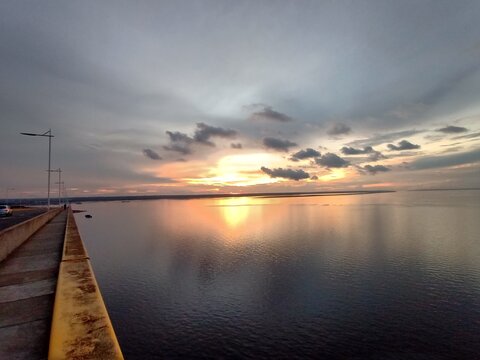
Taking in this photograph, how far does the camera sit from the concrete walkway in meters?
6.43

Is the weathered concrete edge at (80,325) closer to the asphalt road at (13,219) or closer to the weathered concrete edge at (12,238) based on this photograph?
the weathered concrete edge at (12,238)

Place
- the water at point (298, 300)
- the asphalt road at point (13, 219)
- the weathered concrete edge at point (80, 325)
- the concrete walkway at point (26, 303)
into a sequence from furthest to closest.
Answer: the asphalt road at point (13, 219) < the water at point (298, 300) < the concrete walkway at point (26, 303) < the weathered concrete edge at point (80, 325)

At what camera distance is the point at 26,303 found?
9078 mm

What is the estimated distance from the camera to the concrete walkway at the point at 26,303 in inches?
253

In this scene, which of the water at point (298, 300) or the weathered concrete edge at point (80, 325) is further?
the water at point (298, 300)

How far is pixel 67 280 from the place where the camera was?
9.26m

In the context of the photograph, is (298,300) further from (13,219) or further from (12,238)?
(13,219)

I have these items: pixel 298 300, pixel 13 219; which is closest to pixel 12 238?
pixel 298 300

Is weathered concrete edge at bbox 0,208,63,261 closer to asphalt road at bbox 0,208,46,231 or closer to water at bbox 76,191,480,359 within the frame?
asphalt road at bbox 0,208,46,231

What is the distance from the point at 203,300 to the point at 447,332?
59.1 ft

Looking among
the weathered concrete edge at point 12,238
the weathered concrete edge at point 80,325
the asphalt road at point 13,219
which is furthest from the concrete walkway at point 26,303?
the asphalt road at point 13,219

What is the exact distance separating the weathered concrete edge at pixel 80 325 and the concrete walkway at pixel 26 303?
742 millimetres

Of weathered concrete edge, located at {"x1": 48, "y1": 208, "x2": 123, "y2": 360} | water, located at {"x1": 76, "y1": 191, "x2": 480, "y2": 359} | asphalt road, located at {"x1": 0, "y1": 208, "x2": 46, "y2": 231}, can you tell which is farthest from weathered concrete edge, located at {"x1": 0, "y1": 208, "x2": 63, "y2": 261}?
weathered concrete edge, located at {"x1": 48, "y1": 208, "x2": 123, "y2": 360}

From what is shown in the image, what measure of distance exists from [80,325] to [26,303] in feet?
15.5
